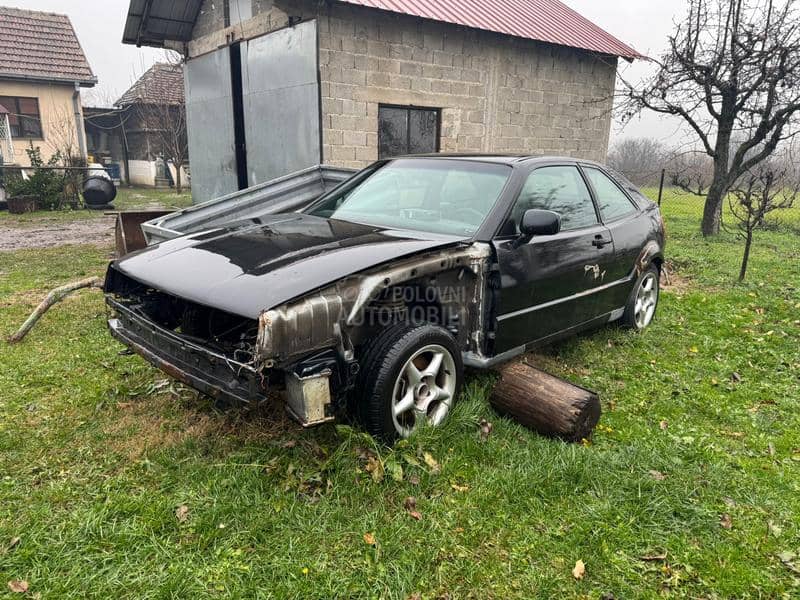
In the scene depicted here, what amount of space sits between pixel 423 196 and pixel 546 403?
1.64m

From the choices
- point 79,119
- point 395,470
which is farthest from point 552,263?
point 79,119

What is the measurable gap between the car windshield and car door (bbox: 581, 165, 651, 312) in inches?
44.8

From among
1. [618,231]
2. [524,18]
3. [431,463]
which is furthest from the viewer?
[524,18]

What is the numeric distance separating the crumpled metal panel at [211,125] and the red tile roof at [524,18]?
3.75 meters

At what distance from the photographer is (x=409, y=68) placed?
29.0 feet

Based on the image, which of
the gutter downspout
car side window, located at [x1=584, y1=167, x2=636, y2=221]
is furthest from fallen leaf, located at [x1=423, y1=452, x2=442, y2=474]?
the gutter downspout

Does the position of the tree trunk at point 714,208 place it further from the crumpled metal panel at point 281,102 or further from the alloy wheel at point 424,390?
the alloy wheel at point 424,390

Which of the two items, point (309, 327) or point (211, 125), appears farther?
point (211, 125)

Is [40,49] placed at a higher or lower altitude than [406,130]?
higher

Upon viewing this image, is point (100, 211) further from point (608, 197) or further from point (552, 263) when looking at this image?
point (552, 263)

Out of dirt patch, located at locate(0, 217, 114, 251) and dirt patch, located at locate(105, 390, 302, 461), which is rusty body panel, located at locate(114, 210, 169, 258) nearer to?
dirt patch, located at locate(0, 217, 114, 251)

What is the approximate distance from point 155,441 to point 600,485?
242 centimetres

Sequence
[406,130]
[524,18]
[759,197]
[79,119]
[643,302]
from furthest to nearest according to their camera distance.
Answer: [79,119]
[524,18]
[406,130]
[759,197]
[643,302]

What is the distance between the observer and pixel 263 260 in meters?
2.93
